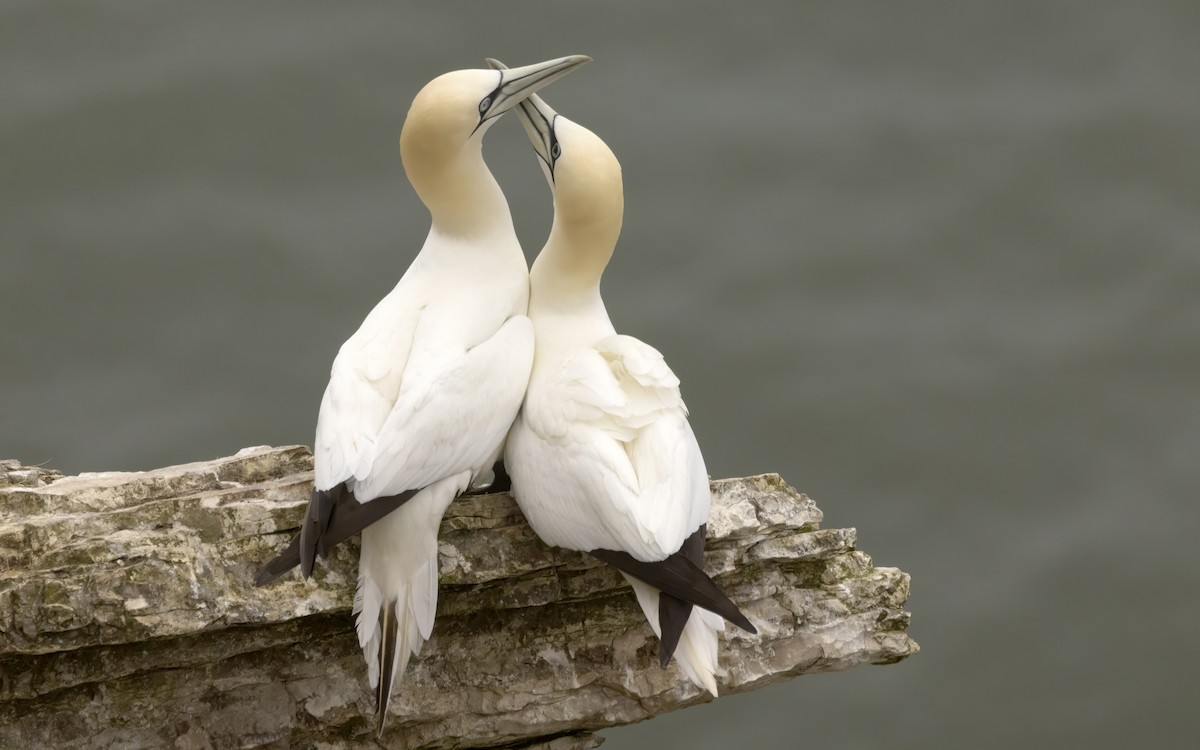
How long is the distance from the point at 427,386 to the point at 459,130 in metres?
0.90

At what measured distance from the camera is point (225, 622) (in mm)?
5395

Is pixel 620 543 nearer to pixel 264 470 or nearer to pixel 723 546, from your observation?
pixel 723 546

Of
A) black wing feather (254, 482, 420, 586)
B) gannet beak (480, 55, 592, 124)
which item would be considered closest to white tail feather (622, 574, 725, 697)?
black wing feather (254, 482, 420, 586)

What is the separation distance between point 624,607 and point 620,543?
0.83 metres

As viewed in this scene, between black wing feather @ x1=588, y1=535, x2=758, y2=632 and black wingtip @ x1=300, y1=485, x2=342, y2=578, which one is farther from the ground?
black wingtip @ x1=300, y1=485, x2=342, y2=578

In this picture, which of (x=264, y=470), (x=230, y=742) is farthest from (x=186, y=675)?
(x=264, y=470)

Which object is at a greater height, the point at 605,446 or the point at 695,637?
the point at 605,446

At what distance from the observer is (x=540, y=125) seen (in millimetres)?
5828

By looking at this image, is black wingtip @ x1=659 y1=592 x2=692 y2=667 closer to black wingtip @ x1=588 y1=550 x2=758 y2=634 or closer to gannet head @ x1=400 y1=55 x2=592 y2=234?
black wingtip @ x1=588 y1=550 x2=758 y2=634

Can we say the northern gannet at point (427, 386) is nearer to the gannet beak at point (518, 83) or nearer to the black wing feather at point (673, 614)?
the gannet beak at point (518, 83)

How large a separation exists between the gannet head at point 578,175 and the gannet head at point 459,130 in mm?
123

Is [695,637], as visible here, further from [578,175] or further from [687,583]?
[578,175]

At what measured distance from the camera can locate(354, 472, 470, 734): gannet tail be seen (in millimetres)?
5289

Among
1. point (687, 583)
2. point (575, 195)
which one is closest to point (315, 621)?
point (687, 583)
